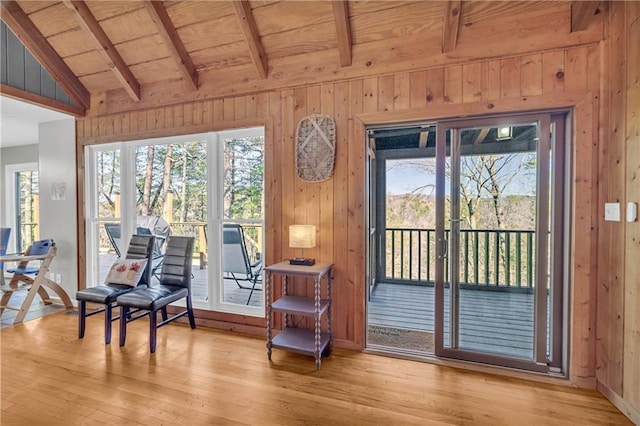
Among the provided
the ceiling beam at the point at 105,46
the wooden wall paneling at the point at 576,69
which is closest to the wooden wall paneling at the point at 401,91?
the wooden wall paneling at the point at 576,69

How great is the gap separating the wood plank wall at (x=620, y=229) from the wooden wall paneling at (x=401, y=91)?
1.36 meters

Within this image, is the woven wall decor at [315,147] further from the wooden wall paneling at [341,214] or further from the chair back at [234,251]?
the chair back at [234,251]

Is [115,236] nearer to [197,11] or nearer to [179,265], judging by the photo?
[179,265]

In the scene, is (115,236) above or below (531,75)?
below

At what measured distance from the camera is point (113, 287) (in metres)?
3.07

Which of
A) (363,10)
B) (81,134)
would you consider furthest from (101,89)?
(363,10)

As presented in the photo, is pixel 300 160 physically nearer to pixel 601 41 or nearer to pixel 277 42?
pixel 277 42

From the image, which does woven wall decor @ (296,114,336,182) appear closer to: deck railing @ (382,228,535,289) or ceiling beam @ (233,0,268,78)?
ceiling beam @ (233,0,268,78)

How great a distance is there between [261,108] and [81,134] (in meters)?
2.75

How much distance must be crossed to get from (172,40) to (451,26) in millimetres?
2561

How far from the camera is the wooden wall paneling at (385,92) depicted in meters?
2.63

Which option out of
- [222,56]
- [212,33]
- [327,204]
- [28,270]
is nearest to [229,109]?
[222,56]

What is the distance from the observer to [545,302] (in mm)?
2359

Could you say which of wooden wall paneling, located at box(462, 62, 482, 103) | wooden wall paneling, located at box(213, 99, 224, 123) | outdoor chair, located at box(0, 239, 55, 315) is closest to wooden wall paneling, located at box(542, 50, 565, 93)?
wooden wall paneling, located at box(462, 62, 482, 103)
